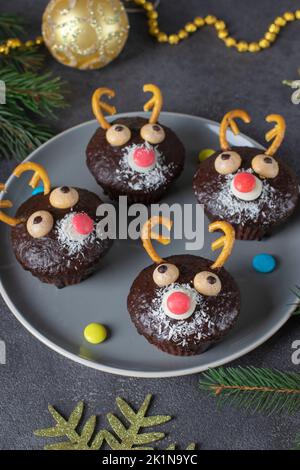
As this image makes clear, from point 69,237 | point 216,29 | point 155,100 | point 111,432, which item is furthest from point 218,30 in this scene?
point 111,432

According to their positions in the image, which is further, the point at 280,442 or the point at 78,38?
the point at 78,38

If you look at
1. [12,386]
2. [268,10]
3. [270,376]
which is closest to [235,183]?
[270,376]

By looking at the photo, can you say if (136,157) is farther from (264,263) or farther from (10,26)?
(10,26)

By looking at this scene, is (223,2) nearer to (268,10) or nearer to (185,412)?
(268,10)

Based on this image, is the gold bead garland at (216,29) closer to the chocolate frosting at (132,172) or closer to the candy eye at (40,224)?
the chocolate frosting at (132,172)

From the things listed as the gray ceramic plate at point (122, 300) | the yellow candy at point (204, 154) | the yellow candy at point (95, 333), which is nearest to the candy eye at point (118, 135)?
the gray ceramic plate at point (122, 300)

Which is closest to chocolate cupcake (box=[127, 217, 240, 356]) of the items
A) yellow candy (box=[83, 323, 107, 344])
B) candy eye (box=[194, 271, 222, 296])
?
candy eye (box=[194, 271, 222, 296])
